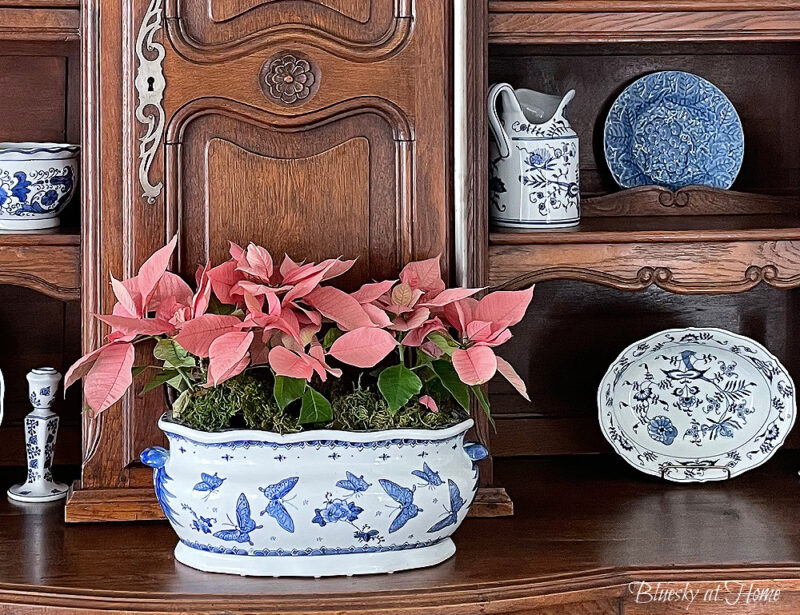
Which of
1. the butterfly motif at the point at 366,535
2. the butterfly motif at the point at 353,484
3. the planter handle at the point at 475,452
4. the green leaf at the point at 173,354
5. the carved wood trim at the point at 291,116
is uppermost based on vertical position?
the carved wood trim at the point at 291,116

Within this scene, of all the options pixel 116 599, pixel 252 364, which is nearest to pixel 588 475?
pixel 252 364

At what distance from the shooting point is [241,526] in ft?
4.57

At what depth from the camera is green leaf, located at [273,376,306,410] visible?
4.51 ft

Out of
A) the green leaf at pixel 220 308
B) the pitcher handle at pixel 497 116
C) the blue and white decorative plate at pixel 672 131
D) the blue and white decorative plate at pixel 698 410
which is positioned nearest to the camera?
the green leaf at pixel 220 308

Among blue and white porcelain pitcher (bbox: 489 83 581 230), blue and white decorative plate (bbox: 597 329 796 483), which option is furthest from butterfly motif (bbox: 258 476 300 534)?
blue and white decorative plate (bbox: 597 329 796 483)

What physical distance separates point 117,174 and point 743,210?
1.04 metres

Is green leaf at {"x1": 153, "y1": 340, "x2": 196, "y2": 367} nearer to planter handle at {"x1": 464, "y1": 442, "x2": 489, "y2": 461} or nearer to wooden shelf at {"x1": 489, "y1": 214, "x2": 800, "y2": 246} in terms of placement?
planter handle at {"x1": 464, "y1": 442, "x2": 489, "y2": 461}

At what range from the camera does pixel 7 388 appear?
194cm

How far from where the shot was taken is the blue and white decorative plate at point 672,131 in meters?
1.95

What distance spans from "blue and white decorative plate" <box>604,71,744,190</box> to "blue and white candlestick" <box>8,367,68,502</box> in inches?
39.1

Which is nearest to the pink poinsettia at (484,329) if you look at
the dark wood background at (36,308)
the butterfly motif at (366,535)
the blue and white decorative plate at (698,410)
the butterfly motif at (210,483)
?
the butterfly motif at (366,535)

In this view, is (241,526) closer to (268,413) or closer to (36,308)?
(268,413)

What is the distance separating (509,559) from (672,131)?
2.74 ft

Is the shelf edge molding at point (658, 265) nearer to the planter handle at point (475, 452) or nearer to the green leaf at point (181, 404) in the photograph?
the planter handle at point (475, 452)
